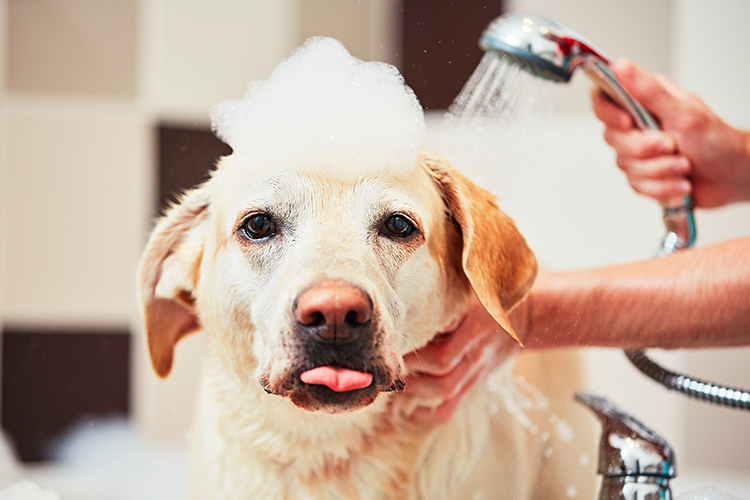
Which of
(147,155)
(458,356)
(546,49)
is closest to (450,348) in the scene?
(458,356)

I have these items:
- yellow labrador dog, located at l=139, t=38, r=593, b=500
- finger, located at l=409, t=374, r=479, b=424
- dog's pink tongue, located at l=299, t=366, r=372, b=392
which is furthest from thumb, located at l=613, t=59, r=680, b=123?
dog's pink tongue, located at l=299, t=366, r=372, b=392

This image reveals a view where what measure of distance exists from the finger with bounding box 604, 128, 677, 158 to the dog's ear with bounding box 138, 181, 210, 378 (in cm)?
59

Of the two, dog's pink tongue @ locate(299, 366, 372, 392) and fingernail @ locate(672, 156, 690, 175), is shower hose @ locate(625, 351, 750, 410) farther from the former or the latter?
dog's pink tongue @ locate(299, 366, 372, 392)

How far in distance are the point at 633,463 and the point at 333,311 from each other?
0.43m

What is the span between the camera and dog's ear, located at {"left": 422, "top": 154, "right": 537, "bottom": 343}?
0.57 metres

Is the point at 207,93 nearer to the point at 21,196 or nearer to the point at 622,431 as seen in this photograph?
the point at 21,196

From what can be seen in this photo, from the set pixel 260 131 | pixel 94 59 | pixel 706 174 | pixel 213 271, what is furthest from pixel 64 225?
pixel 706 174

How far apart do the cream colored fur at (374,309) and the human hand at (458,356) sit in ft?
0.06

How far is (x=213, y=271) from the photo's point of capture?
2.07 ft

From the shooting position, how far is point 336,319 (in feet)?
1.46

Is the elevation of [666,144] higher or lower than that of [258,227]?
higher

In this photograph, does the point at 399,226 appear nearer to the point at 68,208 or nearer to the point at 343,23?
the point at 343,23

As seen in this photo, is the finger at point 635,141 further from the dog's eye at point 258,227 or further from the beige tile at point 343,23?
the dog's eye at point 258,227

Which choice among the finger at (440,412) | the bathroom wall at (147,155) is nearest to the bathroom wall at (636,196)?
the bathroom wall at (147,155)
